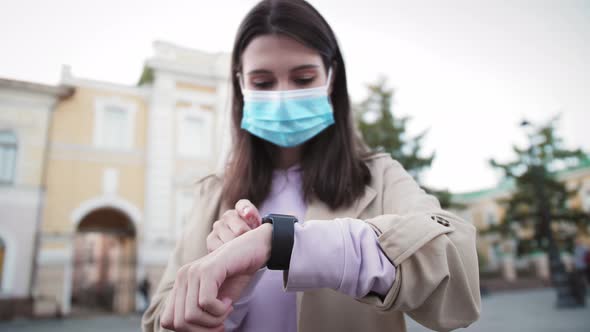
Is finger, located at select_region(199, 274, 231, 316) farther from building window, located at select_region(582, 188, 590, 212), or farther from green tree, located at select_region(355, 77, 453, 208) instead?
building window, located at select_region(582, 188, 590, 212)

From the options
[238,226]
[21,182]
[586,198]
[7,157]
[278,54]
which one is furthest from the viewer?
[586,198]

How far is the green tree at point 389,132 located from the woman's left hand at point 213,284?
10.9 meters

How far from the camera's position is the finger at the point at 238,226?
71 cm

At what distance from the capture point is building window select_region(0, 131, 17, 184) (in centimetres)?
739

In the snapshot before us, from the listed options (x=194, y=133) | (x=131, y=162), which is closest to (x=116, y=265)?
(x=131, y=162)

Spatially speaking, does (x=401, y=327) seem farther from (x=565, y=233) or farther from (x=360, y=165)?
(x=565, y=233)

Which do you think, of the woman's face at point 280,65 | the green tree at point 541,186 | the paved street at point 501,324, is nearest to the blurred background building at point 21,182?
the paved street at point 501,324

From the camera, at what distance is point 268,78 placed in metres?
1.16

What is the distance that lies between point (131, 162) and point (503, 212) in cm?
1532

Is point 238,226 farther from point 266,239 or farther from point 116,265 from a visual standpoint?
point 116,265

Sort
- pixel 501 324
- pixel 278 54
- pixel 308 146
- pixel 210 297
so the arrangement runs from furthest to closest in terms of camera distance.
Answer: pixel 501 324 < pixel 308 146 < pixel 278 54 < pixel 210 297

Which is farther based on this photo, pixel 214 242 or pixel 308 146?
pixel 308 146

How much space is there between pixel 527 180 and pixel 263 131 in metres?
10.9

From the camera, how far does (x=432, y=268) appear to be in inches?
24.9
